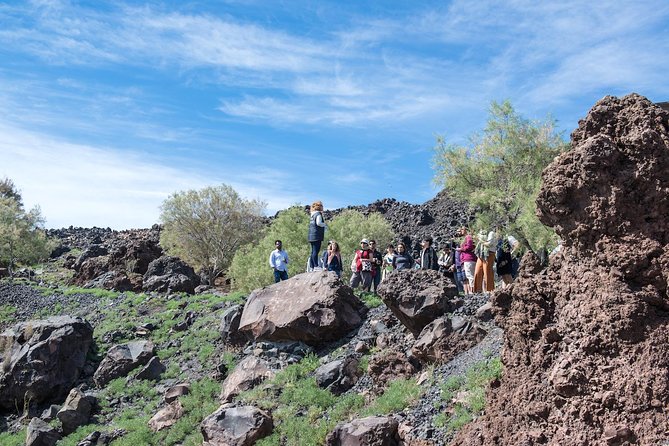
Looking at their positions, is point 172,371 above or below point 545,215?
below

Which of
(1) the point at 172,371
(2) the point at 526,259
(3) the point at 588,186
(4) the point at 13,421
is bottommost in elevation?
(4) the point at 13,421

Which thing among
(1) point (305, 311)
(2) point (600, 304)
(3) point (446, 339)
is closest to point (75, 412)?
(1) point (305, 311)

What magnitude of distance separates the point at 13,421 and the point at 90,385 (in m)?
2.04

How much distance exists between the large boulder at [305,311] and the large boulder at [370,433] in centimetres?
505

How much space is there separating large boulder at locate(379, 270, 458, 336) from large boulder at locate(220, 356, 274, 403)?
3.17 meters

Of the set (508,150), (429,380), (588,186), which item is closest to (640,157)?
(588,186)

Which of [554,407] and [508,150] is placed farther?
[508,150]

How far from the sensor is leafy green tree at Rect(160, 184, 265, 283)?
41688 mm

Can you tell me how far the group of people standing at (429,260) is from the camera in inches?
582

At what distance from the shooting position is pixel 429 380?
10.9 meters

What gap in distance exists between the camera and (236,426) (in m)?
11.3

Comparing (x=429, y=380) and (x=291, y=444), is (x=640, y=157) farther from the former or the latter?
(x=291, y=444)

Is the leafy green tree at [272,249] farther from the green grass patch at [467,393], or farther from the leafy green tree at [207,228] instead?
the green grass patch at [467,393]

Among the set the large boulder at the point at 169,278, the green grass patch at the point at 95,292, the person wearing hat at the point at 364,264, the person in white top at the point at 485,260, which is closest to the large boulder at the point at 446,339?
the person in white top at the point at 485,260
